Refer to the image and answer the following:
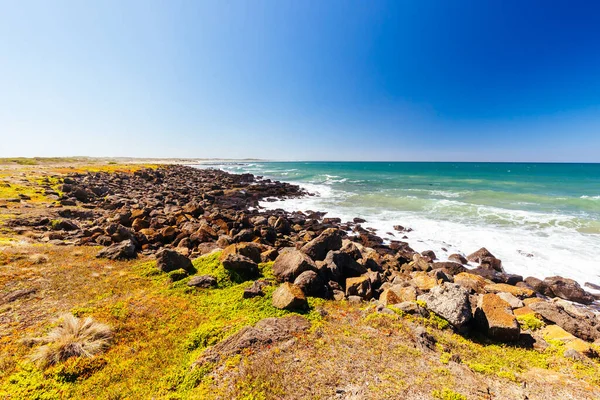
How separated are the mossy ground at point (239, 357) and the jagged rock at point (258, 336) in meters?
0.22

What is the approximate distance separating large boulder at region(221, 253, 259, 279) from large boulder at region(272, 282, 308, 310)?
1870 mm

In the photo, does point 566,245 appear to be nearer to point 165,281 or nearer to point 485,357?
point 485,357

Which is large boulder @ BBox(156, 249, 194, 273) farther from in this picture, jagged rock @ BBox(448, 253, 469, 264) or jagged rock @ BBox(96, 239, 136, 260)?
jagged rock @ BBox(448, 253, 469, 264)

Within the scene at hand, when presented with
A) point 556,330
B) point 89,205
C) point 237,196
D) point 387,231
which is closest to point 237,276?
point 556,330

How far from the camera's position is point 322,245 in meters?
11.7

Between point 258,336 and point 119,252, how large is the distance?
314 inches

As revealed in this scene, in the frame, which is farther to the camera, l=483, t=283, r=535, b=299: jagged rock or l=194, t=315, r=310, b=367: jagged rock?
l=483, t=283, r=535, b=299: jagged rock

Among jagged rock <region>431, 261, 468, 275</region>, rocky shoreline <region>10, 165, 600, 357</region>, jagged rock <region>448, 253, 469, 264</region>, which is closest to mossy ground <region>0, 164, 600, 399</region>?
rocky shoreline <region>10, 165, 600, 357</region>

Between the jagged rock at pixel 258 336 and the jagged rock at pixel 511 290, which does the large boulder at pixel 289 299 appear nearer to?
the jagged rock at pixel 258 336

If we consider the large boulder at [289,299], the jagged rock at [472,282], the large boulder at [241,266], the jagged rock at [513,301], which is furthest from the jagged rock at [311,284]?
the jagged rock at [513,301]

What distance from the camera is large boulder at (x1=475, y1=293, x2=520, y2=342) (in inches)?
251

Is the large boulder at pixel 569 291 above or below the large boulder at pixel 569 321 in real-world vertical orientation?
below

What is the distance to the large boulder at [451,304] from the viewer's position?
6.57m

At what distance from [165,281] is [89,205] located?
19.2 m
